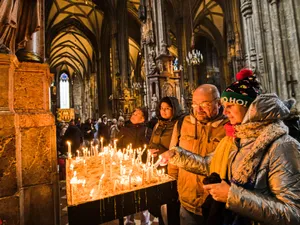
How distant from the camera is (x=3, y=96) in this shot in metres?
2.16

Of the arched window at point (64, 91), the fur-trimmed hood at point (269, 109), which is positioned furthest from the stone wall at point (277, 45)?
the arched window at point (64, 91)

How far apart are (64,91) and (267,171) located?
128 ft

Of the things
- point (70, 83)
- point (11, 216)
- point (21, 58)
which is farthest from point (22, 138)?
point (70, 83)

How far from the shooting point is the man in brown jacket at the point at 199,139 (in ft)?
5.59

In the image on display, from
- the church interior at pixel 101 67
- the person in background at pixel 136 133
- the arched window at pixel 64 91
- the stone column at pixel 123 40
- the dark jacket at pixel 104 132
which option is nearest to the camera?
the church interior at pixel 101 67

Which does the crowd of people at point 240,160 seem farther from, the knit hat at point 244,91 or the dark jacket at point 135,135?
the dark jacket at point 135,135

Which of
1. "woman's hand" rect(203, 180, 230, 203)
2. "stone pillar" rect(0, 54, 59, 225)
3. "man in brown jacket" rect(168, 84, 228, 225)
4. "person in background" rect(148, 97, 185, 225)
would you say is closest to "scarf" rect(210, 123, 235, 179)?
"woman's hand" rect(203, 180, 230, 203)

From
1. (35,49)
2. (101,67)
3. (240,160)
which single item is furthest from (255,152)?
(101,67)

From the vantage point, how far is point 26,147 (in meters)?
2.37

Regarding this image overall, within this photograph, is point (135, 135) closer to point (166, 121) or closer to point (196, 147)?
point (166, 121)

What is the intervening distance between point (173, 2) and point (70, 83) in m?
27.1

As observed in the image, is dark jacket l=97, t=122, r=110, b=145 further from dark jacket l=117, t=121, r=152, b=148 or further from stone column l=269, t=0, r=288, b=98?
stone column l=269, t=0, r=288, b=98

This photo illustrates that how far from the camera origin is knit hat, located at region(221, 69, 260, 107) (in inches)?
45.6

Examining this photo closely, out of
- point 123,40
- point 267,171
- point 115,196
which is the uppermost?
point 123,40
